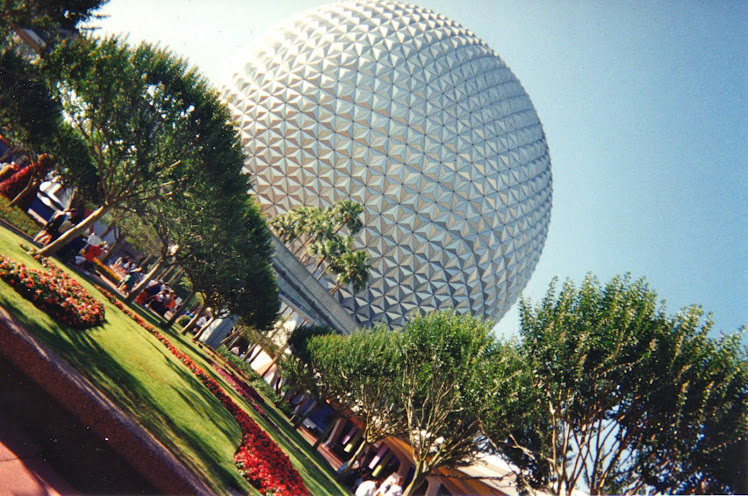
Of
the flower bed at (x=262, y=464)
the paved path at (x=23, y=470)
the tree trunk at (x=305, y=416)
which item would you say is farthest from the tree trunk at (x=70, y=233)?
the tree trunk at (x=305, y=416)

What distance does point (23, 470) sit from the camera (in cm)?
466

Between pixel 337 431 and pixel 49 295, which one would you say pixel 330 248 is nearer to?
pixel 337 431

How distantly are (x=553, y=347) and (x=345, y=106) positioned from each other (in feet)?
113

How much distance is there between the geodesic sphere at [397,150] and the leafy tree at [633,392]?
1134 inches

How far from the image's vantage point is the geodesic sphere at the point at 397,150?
40.2 metres

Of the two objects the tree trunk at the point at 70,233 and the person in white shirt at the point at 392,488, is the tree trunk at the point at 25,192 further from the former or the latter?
the person in white shirt at the point at 392,488

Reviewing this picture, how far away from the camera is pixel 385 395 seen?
21969 mm

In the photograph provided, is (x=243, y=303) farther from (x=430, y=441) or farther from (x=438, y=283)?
(x=438, y=283)

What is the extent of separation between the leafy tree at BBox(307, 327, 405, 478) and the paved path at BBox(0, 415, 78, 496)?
15265 mm

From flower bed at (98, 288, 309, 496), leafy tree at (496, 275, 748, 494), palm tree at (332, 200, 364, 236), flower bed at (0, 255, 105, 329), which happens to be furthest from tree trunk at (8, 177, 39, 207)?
leafy tree at (496, 275, 748, 494)

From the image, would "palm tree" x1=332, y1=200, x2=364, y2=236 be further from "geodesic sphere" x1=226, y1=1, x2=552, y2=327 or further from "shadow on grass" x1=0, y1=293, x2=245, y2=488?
"shadow on grass" x1=0, y1=293, x2=245, y2=488

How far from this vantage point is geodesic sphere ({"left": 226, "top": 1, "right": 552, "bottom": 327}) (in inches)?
1581

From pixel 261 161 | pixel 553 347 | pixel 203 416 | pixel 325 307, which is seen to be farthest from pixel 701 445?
pixel 261 161

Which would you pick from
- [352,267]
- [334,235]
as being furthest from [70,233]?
[334,235]
